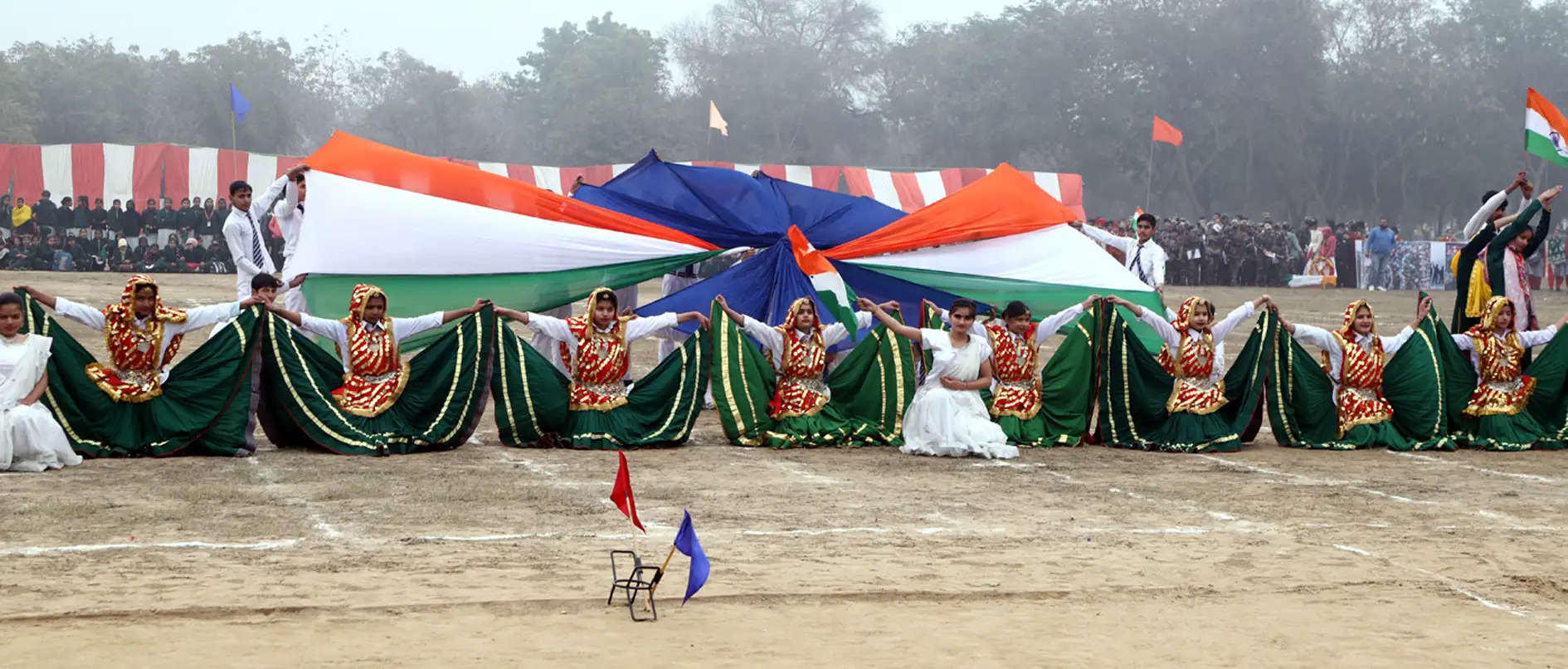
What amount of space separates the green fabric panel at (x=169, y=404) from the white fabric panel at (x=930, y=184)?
85.8 ft

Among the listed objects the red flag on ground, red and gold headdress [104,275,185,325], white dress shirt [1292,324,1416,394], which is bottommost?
the red flag on ground

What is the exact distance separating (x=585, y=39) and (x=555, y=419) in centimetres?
5371

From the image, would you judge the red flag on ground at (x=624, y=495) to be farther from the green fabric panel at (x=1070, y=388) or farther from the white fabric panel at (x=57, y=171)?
the white fabric panel at (x=57, y=171)

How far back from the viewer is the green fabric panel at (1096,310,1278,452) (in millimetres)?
10531

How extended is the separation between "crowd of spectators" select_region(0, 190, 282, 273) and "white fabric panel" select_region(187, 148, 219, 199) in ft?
7.46

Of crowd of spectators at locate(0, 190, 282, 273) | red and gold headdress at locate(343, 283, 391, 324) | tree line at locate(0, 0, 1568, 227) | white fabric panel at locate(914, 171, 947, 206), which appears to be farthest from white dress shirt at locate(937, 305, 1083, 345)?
tree line at locate(0, 0, 1568, 227)

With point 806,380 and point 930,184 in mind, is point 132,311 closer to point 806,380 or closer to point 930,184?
point 806,380

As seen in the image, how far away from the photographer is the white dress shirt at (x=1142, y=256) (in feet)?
42.9

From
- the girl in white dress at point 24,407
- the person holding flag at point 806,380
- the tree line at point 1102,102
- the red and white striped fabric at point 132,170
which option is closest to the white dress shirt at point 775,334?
the person holding flag at point 806,380

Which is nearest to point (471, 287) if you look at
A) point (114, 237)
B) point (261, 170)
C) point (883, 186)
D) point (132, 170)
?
point (114, 237)

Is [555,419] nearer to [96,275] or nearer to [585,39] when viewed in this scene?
[96,275]

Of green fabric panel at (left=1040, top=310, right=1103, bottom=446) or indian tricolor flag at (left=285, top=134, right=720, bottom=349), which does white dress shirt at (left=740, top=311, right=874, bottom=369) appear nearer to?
indian tricolor flag at (left=285, top=134, right=720, bottom=349)

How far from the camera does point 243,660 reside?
4.97m

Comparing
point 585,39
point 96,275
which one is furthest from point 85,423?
point 585,39
